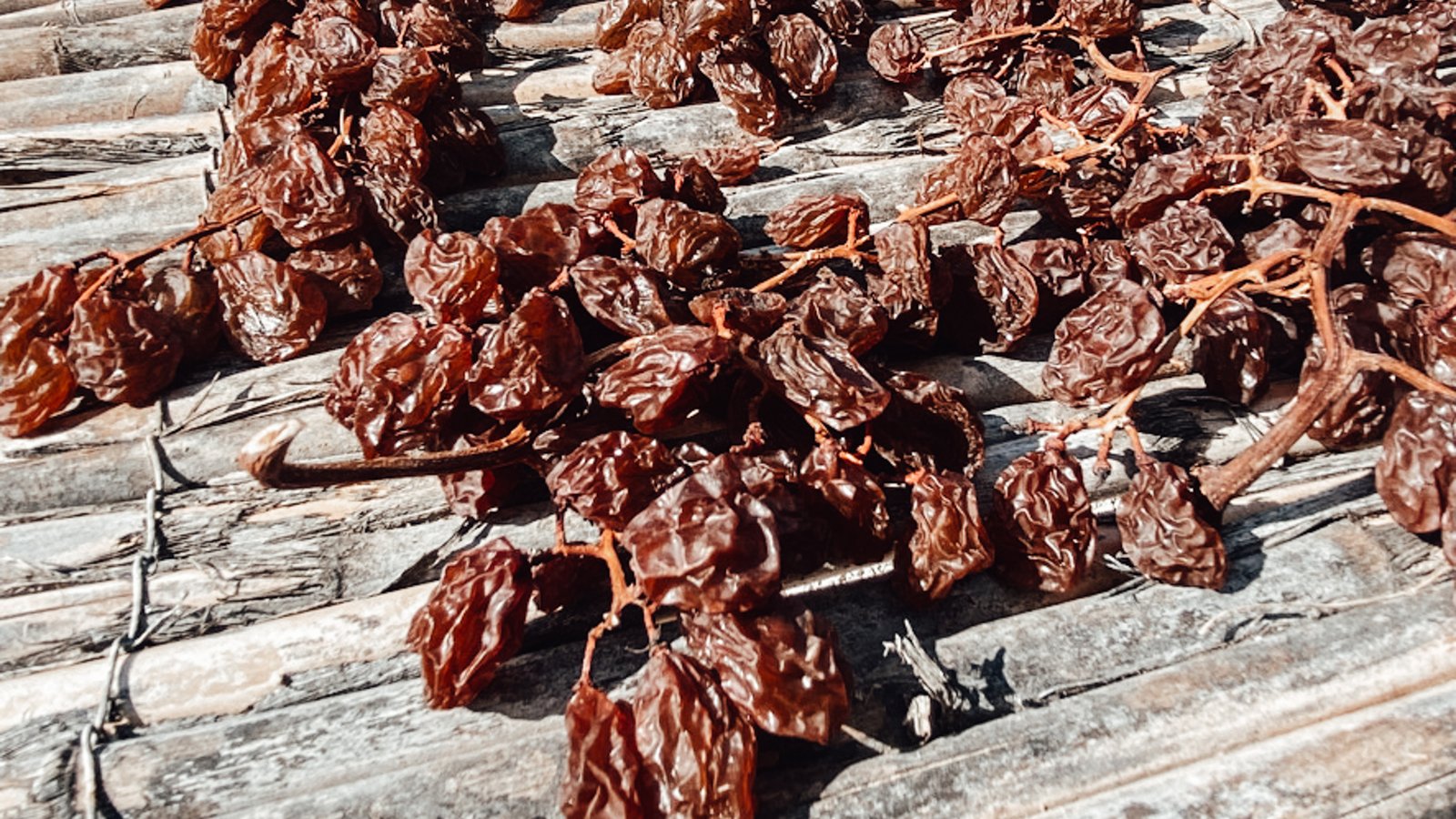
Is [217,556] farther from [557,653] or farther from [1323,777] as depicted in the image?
[1323,777]

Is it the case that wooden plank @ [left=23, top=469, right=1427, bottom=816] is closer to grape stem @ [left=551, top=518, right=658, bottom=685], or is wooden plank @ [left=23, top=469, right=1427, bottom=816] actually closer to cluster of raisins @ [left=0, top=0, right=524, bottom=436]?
grape stem @ [left=551, top=518, right=658, bottom=685]

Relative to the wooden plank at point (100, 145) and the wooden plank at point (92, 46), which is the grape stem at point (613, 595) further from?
the wooden plank at point (92, 46)

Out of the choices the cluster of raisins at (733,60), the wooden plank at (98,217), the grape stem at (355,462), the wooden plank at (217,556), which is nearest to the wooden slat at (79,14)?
the wooden plank at (98,217)

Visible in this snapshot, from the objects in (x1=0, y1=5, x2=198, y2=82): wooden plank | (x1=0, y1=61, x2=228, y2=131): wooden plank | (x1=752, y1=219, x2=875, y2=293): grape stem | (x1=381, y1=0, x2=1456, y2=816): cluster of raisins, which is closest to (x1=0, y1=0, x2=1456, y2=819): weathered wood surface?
(x1=381, y1=0, x2=1456, y2=816): cluster of raisins

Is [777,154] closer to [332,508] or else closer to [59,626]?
[332,508]

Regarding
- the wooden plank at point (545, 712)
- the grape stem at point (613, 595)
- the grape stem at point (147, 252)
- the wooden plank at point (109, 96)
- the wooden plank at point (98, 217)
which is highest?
the wooden plank at point (109, 96)

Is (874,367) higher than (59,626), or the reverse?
(874,367)

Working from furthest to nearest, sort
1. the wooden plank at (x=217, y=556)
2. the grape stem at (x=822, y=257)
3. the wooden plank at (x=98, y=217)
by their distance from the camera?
the wooden plank at (x=98, y=217) → the grape stem at (x=822, y=257) → the wooden plank at (x=217, y=556)

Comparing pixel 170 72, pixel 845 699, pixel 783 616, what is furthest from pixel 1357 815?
pixel 170 72

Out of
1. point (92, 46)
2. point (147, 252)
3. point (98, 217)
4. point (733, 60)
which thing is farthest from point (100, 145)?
point (733, 60)
